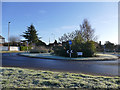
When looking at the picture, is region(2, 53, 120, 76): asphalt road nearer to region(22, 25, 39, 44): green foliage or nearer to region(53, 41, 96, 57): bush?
region(53, 41, 96, 57): bush

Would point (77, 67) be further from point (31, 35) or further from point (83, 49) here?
point (31, 35)

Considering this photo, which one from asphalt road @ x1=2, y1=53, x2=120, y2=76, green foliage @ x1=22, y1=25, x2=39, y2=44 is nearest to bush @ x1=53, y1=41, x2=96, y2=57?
asphalt road @ x1=2, y1=53, x2=120, y2=76

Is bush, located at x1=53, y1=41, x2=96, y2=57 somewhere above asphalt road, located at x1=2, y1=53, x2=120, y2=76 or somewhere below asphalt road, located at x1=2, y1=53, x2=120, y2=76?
above

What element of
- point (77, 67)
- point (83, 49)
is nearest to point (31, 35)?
point (83, 49)

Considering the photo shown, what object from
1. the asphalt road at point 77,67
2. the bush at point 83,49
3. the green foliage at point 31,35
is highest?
the green foliage at point 31,35

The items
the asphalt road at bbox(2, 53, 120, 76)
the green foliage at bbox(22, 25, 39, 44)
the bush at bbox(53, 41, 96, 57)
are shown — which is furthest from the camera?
the green foliage at bbox(22, 25, 39, 44)

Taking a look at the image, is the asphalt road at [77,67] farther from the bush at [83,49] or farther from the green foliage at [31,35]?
the green foliage at [31,35]

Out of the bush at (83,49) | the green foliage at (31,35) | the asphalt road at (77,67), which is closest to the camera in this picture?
the asphalt road at (77,67)

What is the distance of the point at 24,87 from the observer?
151 inches

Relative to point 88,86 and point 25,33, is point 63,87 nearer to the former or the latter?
point 88,86

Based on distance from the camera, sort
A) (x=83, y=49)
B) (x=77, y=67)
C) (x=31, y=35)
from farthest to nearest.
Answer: (x=31, y=35) → (x=83, y=49) → (x=77, y=67)

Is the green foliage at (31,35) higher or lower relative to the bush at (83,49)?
higher

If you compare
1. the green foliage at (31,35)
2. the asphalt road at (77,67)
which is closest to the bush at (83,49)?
the asphalt road at (77,67)

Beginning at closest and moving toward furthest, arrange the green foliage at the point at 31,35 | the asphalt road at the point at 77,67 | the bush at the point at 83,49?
the asphalt road at the point at 77,67
the bush at the point at 83,49
the green foliage at the point at 31,35
